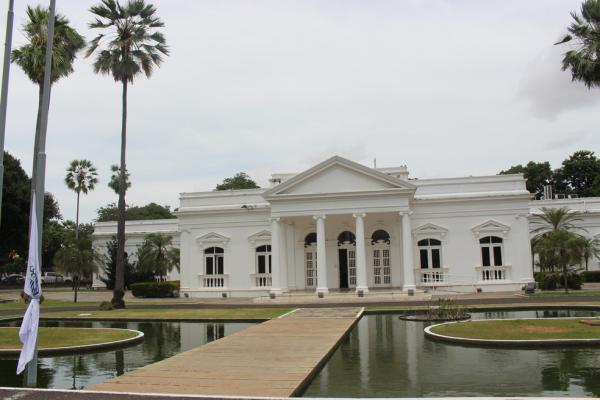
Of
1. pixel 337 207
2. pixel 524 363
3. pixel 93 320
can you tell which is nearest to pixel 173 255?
pixel 337 207

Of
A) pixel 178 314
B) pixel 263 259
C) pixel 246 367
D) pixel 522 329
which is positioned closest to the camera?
pixel 246 367

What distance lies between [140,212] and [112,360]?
76.0m

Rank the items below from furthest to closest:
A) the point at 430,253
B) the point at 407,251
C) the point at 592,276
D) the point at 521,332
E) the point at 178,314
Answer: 1. the point at 592,276
2. the point at 430,253
3. the point at 407,251
4. the point at 178,314
5. the point at 521,332

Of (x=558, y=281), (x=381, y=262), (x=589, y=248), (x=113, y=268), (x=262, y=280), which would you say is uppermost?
(x=589, y=248)

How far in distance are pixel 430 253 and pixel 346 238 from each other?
203 inches

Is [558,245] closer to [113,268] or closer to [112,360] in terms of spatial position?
[112,360]

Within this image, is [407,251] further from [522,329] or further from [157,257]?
[157,257]

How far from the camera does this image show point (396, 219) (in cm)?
3334

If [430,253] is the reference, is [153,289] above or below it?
below

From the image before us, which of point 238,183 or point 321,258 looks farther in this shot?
point 238,183

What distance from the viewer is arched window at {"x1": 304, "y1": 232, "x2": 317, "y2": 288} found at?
113 ft

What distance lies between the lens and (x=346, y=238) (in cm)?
3438

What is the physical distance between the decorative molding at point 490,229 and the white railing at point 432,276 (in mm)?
2938

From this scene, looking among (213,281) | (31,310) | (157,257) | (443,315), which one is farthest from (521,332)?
(157,257)
